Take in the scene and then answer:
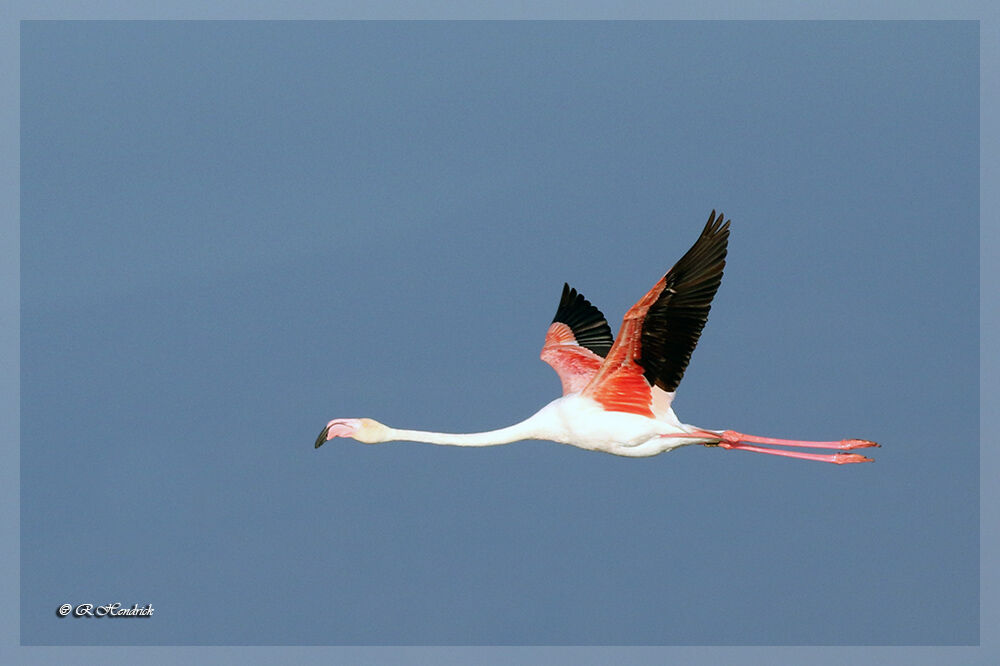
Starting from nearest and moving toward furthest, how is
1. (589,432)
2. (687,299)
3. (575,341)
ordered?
1. (687,299)
2. (589,432)
3. (575,341)

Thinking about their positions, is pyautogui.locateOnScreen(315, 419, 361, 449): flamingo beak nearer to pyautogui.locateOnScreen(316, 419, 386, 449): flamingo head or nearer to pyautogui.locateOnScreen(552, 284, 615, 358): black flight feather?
pyautogui.locateOnScreen(316, 419, 386, 449): flamingo head

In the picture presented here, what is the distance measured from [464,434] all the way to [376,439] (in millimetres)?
1120

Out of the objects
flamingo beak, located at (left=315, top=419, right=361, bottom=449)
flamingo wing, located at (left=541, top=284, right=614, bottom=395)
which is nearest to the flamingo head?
flamingo beak, located at (left=315, top=419, right=361, bottom=449)

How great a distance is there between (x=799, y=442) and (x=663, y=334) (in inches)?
108

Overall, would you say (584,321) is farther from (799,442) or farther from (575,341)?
(799,442)

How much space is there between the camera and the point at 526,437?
20484 mm

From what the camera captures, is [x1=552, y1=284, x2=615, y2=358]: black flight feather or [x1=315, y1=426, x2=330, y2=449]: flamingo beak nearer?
[x1=315, y1=426, x2=330, y2=449]: flamingo beak

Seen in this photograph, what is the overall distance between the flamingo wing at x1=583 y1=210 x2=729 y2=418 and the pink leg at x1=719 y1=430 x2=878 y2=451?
865 millimetres

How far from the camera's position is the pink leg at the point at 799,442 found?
20125mm

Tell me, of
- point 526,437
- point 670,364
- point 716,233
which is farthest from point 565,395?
point 716,233

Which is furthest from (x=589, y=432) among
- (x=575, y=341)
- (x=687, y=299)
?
(x=575, y=341)

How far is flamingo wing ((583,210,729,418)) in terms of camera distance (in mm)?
18000

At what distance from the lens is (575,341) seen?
2309cm

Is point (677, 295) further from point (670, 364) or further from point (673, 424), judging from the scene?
point (673, 424)
